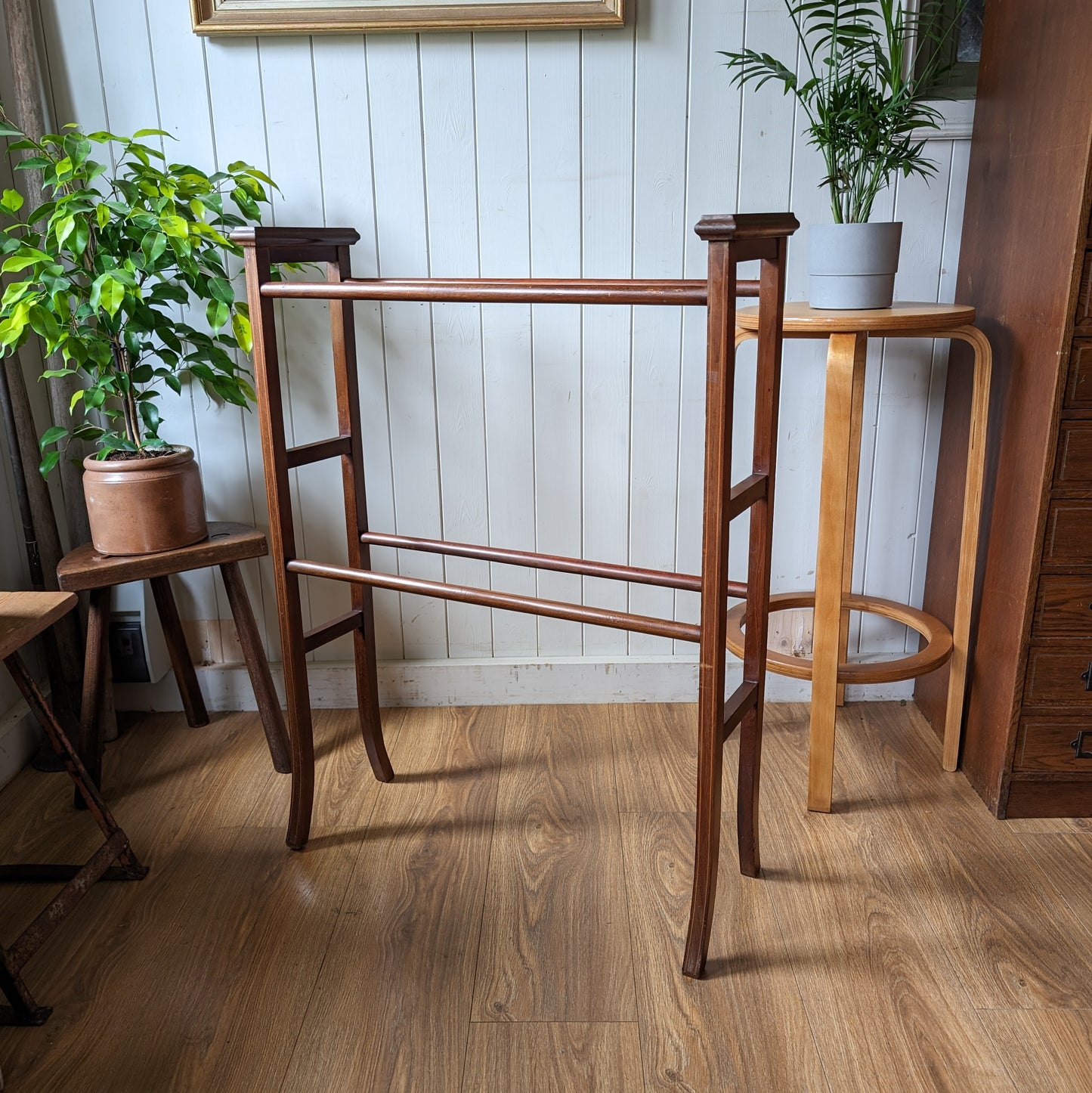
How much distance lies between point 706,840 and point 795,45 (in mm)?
1508

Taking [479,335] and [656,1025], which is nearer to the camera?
[656,1025]

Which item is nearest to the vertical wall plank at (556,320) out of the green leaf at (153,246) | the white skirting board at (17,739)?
the green leaf at (153,246)

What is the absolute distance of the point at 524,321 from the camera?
208 cm

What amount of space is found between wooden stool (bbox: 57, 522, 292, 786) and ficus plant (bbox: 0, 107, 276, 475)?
0.21 metres

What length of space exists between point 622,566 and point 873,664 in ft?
1.99

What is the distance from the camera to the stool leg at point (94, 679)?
6.15ft

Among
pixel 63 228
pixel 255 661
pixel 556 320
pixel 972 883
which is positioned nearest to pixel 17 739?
pixel 255 661

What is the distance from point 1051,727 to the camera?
1.76 meters

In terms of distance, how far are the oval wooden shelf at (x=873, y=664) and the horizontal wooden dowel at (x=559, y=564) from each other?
1.02 ft

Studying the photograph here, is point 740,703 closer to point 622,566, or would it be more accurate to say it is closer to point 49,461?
point 622,566

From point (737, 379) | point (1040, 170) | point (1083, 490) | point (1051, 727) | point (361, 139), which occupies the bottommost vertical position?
point (1051, 727)

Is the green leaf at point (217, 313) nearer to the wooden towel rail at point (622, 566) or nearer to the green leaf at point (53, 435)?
the wooden towel rail at point (622, 566)

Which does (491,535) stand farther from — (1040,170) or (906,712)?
(1040,170)

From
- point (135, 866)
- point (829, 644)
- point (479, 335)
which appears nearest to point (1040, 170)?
point (829, 644)
